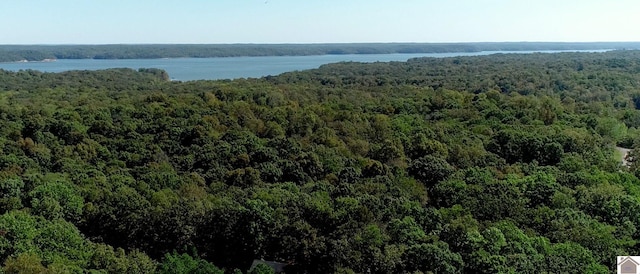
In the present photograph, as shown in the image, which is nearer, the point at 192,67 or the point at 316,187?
the point at 316,187

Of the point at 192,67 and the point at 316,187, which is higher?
the point at 316,187

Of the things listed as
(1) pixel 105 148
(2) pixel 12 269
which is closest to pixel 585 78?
(1) pixel 105 148

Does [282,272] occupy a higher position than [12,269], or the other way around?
[12,269]

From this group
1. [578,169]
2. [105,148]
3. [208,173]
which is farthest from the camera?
[105,148]

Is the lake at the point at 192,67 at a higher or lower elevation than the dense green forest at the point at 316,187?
lower

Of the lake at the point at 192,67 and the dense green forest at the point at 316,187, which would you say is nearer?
Result: the dense green forest at the point at 316,187

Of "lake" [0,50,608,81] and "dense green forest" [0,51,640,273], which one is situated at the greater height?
"dense green forest" [0,51,640,273]

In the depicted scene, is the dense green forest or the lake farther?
the lake

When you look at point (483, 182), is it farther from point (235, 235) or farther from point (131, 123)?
point (131, 123)
